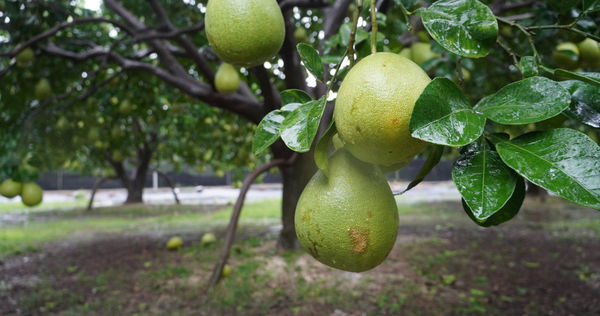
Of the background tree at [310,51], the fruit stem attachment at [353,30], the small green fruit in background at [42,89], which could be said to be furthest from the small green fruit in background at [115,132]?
the fruit stem attachment at [353,30]

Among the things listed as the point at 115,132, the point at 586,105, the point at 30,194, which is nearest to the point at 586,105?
the point at 586,105

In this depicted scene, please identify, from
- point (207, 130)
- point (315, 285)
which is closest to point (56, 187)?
point (207, 130)

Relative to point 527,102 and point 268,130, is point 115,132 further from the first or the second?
point 527,102

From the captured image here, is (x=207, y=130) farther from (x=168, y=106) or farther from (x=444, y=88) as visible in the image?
(x=444, y=88)

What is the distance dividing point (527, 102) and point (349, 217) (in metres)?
0.35

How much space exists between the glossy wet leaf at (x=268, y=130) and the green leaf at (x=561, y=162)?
0.36 metres

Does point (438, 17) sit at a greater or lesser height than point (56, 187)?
greater

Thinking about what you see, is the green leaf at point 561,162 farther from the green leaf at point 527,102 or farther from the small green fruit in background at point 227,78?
the small green fruit in background at point 227,78

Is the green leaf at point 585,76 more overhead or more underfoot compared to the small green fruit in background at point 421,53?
more underfoot

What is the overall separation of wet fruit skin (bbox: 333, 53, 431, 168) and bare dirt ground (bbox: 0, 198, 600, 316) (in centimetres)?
275

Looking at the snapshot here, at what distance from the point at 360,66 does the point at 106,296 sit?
3.78 meters

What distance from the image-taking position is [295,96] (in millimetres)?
816

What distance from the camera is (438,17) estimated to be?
0.68 metres

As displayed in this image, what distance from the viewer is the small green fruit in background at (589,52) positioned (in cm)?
176
